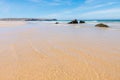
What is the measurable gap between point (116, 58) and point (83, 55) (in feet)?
3.65

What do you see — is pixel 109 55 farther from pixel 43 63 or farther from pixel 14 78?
pixel 14 78

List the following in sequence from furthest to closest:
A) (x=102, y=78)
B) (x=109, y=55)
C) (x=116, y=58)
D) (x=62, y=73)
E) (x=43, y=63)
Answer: (x=109, y=55), (x=116, y=58), (x=43, y=63), (x=62, y=73), (x=102, y=78)

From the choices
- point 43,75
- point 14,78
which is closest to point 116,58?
point 43,75

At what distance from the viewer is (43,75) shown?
3.51m

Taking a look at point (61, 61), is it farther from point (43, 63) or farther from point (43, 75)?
point (43, 75)

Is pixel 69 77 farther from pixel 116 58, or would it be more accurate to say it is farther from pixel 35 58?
pixel 116 58

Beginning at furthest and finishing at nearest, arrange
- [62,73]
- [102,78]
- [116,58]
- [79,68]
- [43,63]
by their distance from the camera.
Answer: [116,58], [43,63], [79,68], [62,73], [102,78]

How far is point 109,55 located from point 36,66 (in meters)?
2.65

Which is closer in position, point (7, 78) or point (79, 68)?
point (7, 78)

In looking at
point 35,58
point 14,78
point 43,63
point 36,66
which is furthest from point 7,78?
point 35,58

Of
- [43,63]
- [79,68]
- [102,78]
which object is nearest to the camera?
[102,78]

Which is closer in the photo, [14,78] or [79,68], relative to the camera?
[14,78]

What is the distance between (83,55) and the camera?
206 inches

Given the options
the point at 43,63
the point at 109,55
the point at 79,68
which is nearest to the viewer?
the point at 79,68
